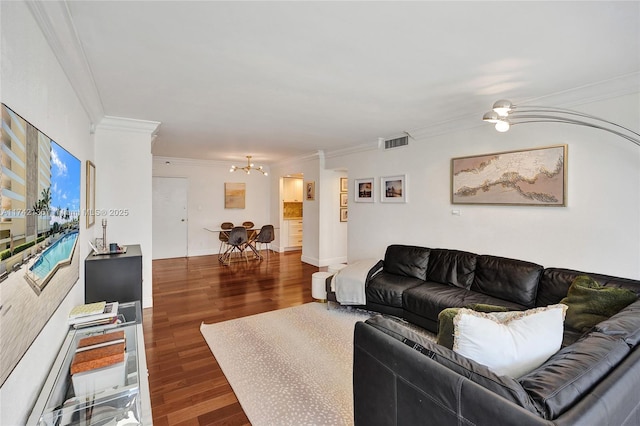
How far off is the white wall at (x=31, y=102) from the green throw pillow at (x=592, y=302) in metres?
3.13

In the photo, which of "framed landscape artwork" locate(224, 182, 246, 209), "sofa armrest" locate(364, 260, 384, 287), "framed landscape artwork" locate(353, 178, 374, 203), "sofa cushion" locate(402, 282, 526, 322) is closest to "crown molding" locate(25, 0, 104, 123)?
"sofa armrest" locate(364, 260, 384, 287)

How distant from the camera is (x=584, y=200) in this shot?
289cm

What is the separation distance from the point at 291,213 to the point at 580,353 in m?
7.48

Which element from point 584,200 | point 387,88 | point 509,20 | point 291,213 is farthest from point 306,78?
point 291,213

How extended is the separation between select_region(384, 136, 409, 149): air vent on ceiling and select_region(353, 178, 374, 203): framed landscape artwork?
25.3 inches

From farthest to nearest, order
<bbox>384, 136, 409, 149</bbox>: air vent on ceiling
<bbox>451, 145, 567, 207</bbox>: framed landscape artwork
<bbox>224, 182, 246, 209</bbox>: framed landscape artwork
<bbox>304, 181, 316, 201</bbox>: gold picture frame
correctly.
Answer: <bbox>224, 182, 246, 209</bbox>: framed landscape artwork → <bbox>304, 181, 316, 201</bbox>: gold picture frame → <bbox>384, 136, 409, 149</bbox>: air vent on ceiling → <bbox>451, 145, 567, 207</bbox>: framed landscape artwork

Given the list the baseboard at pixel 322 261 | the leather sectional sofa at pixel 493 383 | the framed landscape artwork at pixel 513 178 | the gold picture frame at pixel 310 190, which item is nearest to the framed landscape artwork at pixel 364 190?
the gold picture frame at pixel 310 190

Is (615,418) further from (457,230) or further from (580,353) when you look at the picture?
(457,230)

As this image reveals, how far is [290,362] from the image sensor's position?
2684 mm

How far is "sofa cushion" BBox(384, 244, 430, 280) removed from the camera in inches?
150

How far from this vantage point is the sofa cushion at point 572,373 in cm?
102

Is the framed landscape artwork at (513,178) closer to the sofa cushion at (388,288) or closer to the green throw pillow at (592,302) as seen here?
the green throw pillow at (592,302)

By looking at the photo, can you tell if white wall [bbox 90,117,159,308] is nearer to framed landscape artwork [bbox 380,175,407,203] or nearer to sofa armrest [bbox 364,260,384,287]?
sofa armrest [bbox 364,260,384,287]

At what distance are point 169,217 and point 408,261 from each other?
5.89 m
